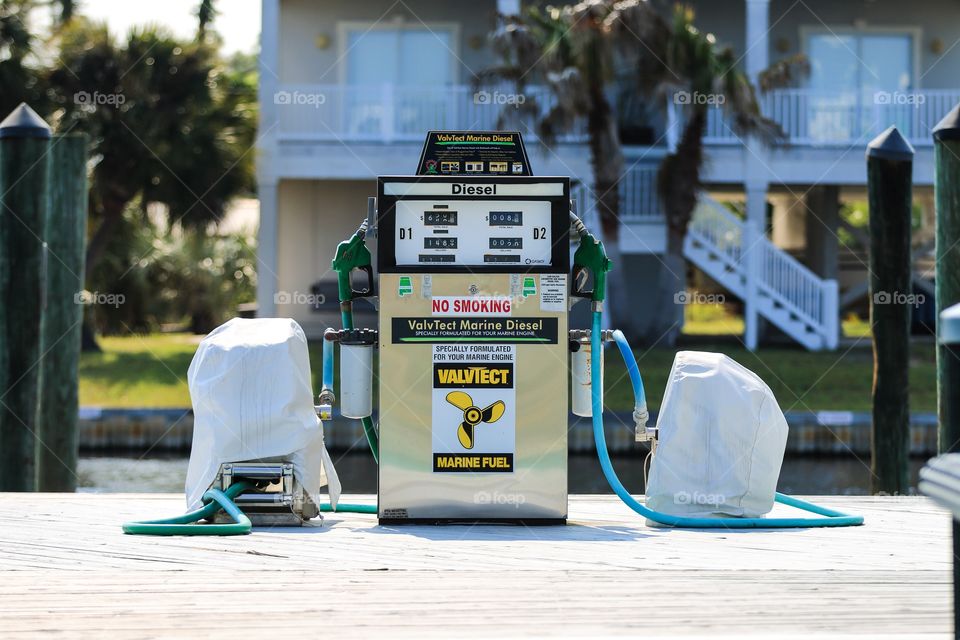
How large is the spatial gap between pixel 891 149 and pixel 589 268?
13.0 ft

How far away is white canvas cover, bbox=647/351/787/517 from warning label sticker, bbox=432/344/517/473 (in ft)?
2.48

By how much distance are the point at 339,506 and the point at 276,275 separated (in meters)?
17.0

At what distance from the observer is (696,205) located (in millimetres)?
22750

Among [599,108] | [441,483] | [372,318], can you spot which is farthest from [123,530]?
[372,318]

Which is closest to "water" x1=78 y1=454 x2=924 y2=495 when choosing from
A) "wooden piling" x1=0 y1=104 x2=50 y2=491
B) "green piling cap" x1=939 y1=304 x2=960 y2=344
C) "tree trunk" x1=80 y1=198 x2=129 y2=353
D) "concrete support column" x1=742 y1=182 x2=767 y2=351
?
"wooden piling" x1=0 y1=104 x2=50 y2=491

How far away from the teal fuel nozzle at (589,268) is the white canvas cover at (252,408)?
54.8 inches

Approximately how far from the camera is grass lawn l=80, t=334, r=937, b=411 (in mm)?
18719

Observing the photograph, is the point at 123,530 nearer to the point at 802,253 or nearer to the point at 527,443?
the point at 527,443

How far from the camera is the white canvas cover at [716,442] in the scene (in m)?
6.48

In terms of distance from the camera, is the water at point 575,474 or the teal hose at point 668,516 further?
the water at point 575,474

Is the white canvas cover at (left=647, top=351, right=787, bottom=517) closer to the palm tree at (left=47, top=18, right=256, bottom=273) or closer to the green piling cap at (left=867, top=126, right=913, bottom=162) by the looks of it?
the green piling cap at (left=867, top=126, right=913, bottom=162)

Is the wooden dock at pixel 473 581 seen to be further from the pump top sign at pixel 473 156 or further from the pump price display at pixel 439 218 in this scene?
the pump top sign at pixel 473 156

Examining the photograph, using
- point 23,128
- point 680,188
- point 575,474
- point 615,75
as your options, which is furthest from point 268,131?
point 23,128

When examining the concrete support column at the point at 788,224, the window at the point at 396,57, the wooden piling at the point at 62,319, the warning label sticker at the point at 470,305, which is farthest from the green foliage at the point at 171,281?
the warning label sticker at the point at 470,305
